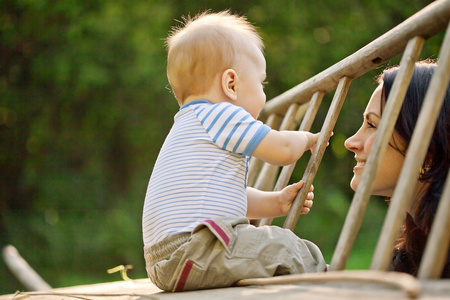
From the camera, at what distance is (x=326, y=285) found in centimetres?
77

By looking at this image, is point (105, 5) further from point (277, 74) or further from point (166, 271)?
point (166, 271)

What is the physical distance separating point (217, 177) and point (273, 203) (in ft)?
0.91

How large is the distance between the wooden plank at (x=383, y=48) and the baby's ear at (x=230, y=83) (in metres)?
0.29

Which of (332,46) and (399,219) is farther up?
(332,46)

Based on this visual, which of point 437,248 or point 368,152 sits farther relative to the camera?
point 368,152

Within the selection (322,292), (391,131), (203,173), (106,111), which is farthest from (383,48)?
(106,111)

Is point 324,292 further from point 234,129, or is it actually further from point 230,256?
point 234,129

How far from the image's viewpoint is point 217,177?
1.17 m

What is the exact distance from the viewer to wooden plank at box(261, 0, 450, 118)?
37.5 inches

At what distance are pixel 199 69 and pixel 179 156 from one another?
0.25 metres

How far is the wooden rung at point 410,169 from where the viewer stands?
76cm

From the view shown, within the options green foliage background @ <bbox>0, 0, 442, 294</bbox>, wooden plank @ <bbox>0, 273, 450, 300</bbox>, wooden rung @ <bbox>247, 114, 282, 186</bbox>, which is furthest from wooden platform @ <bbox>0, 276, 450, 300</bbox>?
green foliage background @ <bbox>0, 0, 442, 294</bbox>

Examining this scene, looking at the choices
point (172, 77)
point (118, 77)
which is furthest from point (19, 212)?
point (172, 77)

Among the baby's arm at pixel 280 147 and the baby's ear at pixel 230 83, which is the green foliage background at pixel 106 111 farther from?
the baby's arm at pixel 280 147
